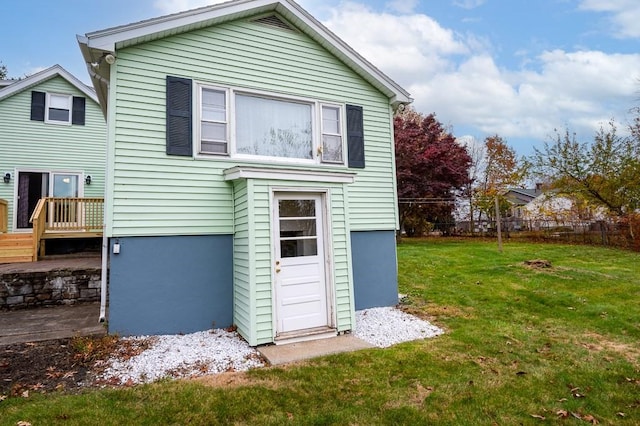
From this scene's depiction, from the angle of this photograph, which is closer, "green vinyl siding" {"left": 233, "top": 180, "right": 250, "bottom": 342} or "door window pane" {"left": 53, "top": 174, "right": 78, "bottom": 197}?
"green vinyl siding" {"left": 233, "top": 180, "right": 250, "bottom": 342}

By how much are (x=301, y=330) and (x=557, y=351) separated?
143 inches

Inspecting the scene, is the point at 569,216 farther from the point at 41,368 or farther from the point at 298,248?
the point at 41,368

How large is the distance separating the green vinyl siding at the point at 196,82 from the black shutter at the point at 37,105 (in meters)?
9.50

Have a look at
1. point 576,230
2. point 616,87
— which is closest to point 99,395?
point 576,230

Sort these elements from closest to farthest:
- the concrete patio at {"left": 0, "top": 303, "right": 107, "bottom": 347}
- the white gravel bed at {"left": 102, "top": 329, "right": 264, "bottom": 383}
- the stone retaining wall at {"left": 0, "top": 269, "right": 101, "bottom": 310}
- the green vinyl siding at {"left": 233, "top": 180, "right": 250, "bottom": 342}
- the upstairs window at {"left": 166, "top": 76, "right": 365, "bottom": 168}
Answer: the white gravel bed at {"left": 102, "top": 329, "right": 264, "bottom": 383} < the concrete patio at {"left": 0, "top": 303, "right": 107, "bottom": 347} < the green vinyl siding at {"left": 233, "top": 180, "right": 250, "bottom": 342} < the upstairs window at {"left": 166, "top": 76, "right": 365, "bottom": 168} < the stone retaining wall at {"left": 0, "top": 269, "right": 101, "bottom": 310}

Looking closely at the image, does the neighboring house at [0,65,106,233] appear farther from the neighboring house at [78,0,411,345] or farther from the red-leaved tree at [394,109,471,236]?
the red-leaved tree at [394,109,471,236]

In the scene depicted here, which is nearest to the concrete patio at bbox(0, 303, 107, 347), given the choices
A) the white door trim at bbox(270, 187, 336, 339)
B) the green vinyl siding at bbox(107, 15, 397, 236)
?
the green vinyl siding at bbox(107, 15, 397, 236)

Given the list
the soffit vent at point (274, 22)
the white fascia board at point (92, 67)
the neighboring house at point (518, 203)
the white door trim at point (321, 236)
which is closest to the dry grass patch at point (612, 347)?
the white door trim at point (321, 236)

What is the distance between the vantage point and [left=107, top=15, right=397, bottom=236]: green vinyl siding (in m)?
5.56

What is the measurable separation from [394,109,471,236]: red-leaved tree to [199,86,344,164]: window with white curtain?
1148cm

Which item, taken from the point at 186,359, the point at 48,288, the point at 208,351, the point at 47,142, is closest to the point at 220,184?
the point at 208,351

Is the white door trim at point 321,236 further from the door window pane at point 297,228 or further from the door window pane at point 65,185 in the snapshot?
the door window pane at point 65,185

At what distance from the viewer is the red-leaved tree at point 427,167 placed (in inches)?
723

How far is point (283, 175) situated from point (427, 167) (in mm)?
14618
